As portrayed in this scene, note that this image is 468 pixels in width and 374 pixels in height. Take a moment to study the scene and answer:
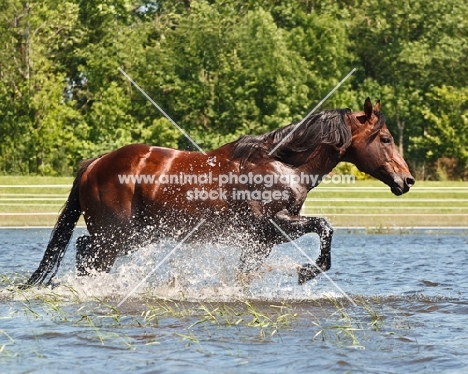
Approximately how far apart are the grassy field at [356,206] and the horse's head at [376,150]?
888cm

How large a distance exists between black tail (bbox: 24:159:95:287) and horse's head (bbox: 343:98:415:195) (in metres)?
2.57

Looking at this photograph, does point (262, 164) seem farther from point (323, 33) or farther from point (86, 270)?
point (323, 33)

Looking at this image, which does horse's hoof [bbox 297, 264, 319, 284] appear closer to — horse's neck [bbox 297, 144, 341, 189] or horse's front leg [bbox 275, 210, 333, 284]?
horse's front leg [bbox 275, 210, 333, 284]

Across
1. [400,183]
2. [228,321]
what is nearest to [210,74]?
[400,183]

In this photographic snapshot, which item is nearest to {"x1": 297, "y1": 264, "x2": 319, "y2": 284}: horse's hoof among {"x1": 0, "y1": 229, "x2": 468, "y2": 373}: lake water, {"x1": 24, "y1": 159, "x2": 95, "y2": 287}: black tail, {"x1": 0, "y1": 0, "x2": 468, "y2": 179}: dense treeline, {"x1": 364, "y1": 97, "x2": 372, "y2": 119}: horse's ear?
{"x1": 0, "y1": 229, "x2": 468, "y2": 373}: lake water

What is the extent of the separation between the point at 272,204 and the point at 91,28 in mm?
24111

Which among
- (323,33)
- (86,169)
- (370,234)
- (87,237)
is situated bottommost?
(370,234)

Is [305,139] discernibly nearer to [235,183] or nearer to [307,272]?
[235,183]

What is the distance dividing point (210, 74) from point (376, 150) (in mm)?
22890

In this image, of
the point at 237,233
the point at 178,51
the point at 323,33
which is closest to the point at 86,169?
Result: the point at 237,233

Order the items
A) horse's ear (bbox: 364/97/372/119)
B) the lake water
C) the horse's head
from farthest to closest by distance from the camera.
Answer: the horse's head → horse's ear (bbox: 364/97/372/119) → the lake water

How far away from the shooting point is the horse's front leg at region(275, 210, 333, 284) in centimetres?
886

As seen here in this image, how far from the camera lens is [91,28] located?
32.1m

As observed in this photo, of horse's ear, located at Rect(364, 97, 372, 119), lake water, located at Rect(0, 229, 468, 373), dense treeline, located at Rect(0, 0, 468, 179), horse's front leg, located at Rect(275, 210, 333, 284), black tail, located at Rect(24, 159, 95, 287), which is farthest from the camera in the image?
dense treeline, located at Rect(0, 0, 468, 179)
